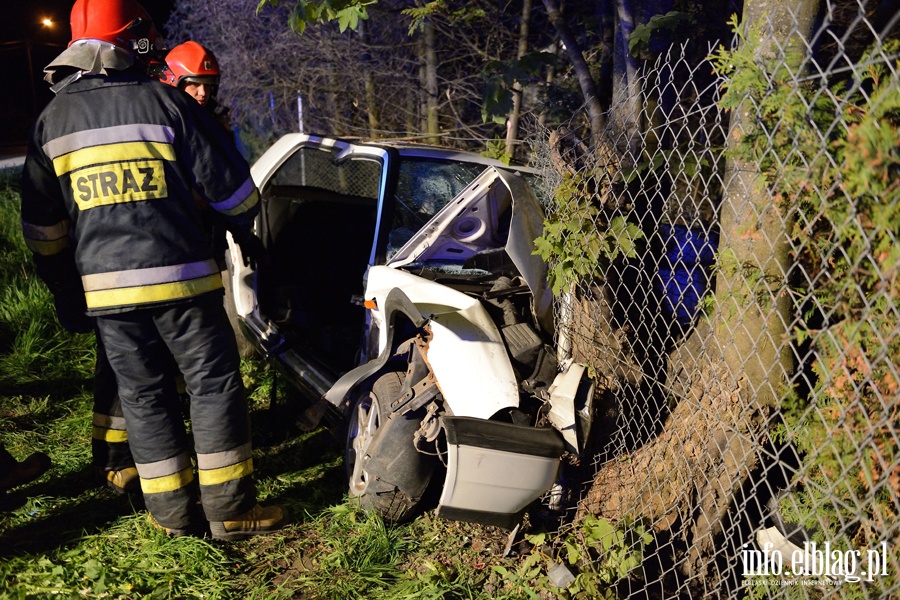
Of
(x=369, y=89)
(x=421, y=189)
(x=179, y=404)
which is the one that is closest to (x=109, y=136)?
(x=179, y=404)

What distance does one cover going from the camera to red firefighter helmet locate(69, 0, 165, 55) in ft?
9.57

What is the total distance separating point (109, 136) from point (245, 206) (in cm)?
56

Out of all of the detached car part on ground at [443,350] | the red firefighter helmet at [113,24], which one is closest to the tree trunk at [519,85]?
the detached car part on ground at [443,350]

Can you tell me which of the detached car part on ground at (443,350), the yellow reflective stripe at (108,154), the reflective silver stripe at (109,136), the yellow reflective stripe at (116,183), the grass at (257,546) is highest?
the reflective silver stripe at (109,136)

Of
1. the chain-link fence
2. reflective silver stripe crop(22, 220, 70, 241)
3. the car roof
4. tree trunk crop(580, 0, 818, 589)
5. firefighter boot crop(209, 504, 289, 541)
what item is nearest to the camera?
the chain-link fence

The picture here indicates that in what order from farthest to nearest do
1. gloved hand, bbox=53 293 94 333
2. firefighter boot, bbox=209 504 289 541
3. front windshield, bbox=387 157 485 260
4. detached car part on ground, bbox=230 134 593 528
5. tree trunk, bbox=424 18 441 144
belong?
tree trunk, bbox=424 18 441 144 → front windshield, bbox=387 157 485 260 → gloved hand, bbox=53 293 94 333 → firefighter boot, bbox=209 504 289 541 → detached car part on ground, bbox=230 134 593 528

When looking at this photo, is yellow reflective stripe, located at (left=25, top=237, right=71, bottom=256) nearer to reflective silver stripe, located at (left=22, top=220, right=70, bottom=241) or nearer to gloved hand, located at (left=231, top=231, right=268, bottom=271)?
reflective silver stripe, located at (left=22, top=220, right=70, bottom=241)

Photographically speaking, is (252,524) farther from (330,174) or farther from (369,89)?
(369,89)

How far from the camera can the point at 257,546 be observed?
318 centimetres

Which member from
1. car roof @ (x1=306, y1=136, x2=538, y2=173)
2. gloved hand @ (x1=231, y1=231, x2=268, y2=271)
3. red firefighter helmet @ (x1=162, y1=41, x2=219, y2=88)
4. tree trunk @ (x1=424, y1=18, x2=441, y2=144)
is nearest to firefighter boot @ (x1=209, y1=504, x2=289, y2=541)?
gloved hand @ (x1=231, y1=231, x2=268, y2=271)

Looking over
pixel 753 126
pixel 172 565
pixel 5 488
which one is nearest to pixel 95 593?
pixel 172 565

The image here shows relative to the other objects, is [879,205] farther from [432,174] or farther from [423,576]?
[432,174]

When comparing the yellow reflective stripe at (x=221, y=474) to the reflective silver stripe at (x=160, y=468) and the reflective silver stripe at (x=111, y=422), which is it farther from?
the reflective silver stripe at (x=111, y=422)

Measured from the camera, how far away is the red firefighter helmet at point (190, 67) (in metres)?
4.04
